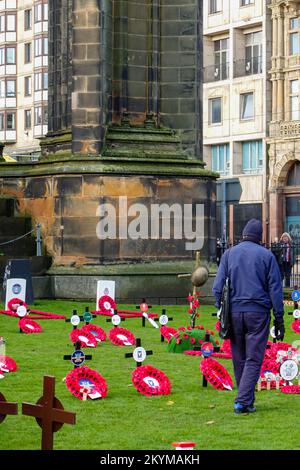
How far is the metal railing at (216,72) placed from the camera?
233ft

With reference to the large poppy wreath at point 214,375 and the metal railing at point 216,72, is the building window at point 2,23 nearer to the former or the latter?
the metal railing at point 216,72

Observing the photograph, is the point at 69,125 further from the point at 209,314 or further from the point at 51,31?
the point at 209,314

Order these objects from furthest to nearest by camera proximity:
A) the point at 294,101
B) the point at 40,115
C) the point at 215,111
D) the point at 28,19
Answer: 1. the point at 28,19
2. the point at 40,115
3. the point at 215,111
4. the point at 294,101

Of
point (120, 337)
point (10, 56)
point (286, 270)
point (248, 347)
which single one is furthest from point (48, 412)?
point (10, 56)

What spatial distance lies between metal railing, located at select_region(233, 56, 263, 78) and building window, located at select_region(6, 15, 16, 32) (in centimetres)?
2262

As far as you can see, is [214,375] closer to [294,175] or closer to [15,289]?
[15,289]

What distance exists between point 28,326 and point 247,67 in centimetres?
5014

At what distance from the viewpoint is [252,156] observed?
68.6m

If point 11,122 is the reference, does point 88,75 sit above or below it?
below

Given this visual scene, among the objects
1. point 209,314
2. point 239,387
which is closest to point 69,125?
point 209,314

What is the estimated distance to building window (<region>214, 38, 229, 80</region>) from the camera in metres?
71.1

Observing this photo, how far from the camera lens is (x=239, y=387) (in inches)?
514

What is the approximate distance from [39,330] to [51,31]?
10716 millimetres
